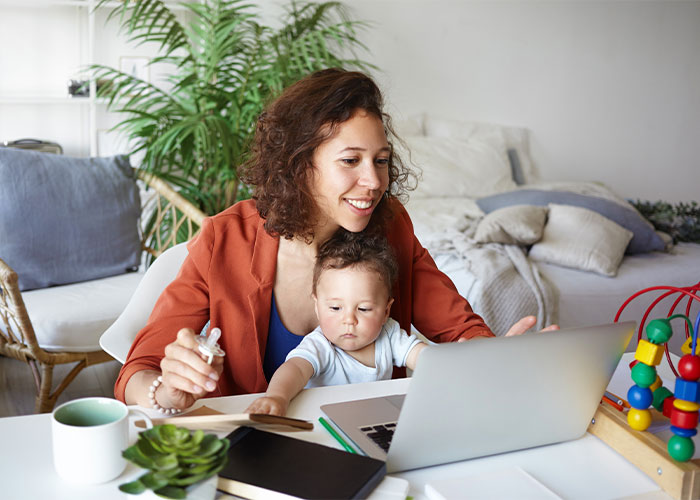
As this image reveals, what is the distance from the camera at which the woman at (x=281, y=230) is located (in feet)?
4.28

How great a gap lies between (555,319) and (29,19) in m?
3.29

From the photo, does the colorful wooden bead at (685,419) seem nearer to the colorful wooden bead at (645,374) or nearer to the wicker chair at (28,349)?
the colorful wooden bead at (645,374)

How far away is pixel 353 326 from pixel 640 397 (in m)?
0.52

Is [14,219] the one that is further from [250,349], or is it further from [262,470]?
[262,470]

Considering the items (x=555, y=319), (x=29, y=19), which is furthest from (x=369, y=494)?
(x=29, y=19)

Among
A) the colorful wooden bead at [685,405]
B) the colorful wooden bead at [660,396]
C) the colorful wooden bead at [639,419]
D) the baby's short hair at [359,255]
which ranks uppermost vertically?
the baby's short hair at [359,255]

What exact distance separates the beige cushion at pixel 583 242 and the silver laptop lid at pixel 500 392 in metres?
1.94

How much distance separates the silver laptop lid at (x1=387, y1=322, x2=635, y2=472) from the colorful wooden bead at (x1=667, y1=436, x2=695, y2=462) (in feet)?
0.39

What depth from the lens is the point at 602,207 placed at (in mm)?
3215

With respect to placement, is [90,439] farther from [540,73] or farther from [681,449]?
[540,73]

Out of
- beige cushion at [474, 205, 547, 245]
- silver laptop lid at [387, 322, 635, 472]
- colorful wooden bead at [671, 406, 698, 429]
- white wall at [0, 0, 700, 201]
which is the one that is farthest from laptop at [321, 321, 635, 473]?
white wall at [0, 0, 700, 201]

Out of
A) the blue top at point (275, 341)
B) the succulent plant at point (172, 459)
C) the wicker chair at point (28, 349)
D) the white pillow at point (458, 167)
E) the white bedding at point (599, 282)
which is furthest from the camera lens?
the white pillow at point (458, 167)

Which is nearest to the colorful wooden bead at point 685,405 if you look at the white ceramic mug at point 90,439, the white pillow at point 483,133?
the white ceramic mug at point 90,439

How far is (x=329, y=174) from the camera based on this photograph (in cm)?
132
